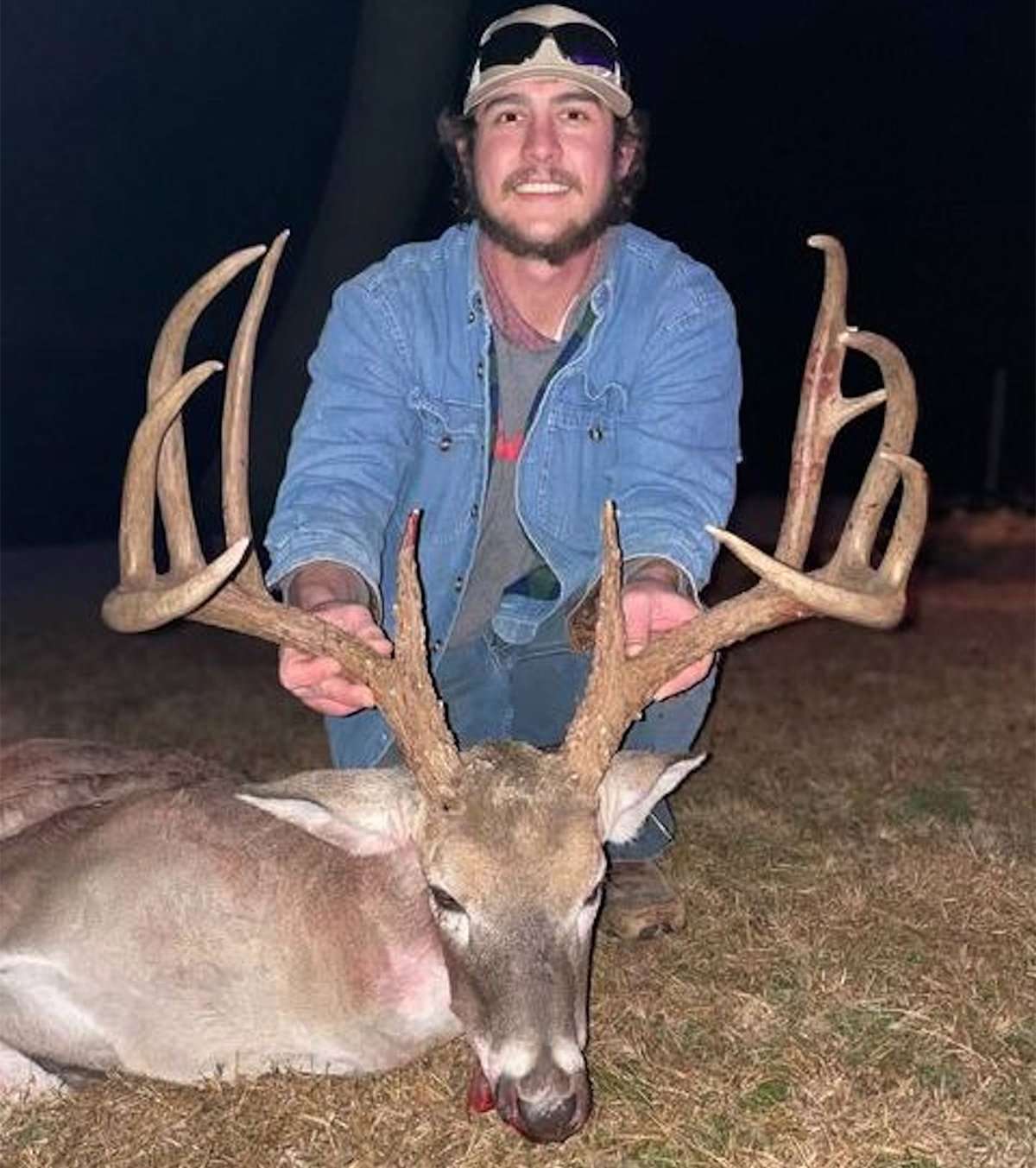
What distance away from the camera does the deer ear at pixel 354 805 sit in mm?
3375

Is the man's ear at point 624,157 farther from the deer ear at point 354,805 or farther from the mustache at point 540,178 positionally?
the deer ear at point 354,805

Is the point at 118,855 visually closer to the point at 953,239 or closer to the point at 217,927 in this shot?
the point at 217,927

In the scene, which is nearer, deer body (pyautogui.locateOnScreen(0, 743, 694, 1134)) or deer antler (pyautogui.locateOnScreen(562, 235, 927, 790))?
deer body (pyautogui.locateOnScreen(0, 743, 694, 1134))

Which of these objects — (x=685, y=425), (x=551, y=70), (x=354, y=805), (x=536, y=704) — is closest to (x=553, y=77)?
(x=551, y=70)

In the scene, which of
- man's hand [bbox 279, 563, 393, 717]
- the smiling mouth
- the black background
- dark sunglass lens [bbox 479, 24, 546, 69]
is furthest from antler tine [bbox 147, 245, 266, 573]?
the black background

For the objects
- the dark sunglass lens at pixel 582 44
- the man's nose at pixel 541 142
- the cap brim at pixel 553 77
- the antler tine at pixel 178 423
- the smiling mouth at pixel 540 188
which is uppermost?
the dark sunglass lens at pixel 582 44

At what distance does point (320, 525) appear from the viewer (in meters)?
3.96

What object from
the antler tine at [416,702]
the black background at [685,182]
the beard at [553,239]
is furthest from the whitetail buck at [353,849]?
the black background at [685,182]

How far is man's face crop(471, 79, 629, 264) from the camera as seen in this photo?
430 centimetres

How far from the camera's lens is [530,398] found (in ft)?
14.6

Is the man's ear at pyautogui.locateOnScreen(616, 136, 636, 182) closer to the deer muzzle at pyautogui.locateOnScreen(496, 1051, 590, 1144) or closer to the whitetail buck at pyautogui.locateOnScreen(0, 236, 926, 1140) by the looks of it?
the whitetail buck at pyautogui.locateOnScreen(0, 236, 926, 1140)

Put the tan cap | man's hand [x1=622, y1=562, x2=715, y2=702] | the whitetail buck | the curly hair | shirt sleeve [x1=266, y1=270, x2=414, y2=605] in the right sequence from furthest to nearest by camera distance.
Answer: the curly hair → the tan cap → shirt sleeve [x1=266, y1=270, x2=414, y2=605] → man's hand [x1=622, y1=562, x2=715, y2=702] → the whitetail buck

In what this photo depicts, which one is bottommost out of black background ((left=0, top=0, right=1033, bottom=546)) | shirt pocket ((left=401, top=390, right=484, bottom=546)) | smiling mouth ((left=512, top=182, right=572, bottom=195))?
black background ((left=0, top=0, right=1033, bottom=546))

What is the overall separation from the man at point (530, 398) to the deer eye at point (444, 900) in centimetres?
109
